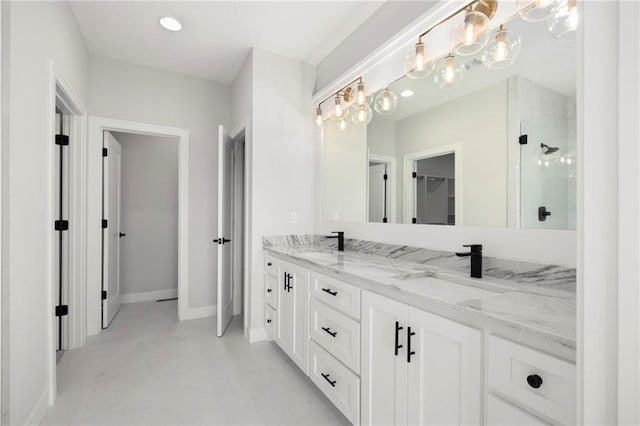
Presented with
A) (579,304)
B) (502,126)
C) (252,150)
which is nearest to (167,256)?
(252,150)

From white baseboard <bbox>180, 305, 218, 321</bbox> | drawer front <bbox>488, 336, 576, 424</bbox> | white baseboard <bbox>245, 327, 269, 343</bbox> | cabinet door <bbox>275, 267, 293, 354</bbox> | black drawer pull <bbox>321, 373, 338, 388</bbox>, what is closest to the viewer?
drawer front <bbox>488, 336, 576, 424</bbox>

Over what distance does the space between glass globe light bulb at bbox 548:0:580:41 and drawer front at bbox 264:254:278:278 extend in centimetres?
219

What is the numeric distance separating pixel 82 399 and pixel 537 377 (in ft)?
8.01

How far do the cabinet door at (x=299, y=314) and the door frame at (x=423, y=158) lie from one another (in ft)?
2.64

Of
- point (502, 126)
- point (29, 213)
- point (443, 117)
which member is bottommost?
point (29, 213)

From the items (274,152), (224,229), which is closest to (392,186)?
(274,152)

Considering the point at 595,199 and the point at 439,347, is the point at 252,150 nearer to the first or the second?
the point at 439,347

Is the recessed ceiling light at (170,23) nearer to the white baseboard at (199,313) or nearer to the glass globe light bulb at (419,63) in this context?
the glass globe light bulb at (419,63)

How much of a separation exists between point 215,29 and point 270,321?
2466 mm

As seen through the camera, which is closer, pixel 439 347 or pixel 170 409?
pixel 439 347

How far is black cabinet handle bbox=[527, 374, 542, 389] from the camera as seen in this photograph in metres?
0.85

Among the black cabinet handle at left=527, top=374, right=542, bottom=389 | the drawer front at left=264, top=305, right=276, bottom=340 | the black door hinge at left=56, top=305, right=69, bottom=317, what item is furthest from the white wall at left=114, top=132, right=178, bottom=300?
the black cabinet handle at left=527, top=374, right=542, bottom=389

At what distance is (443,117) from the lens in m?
1.82

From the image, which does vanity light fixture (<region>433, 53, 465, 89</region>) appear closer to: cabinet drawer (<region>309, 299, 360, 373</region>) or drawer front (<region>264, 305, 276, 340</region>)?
cabinet drawer (<region>309, 299, 360, 373</region>)
